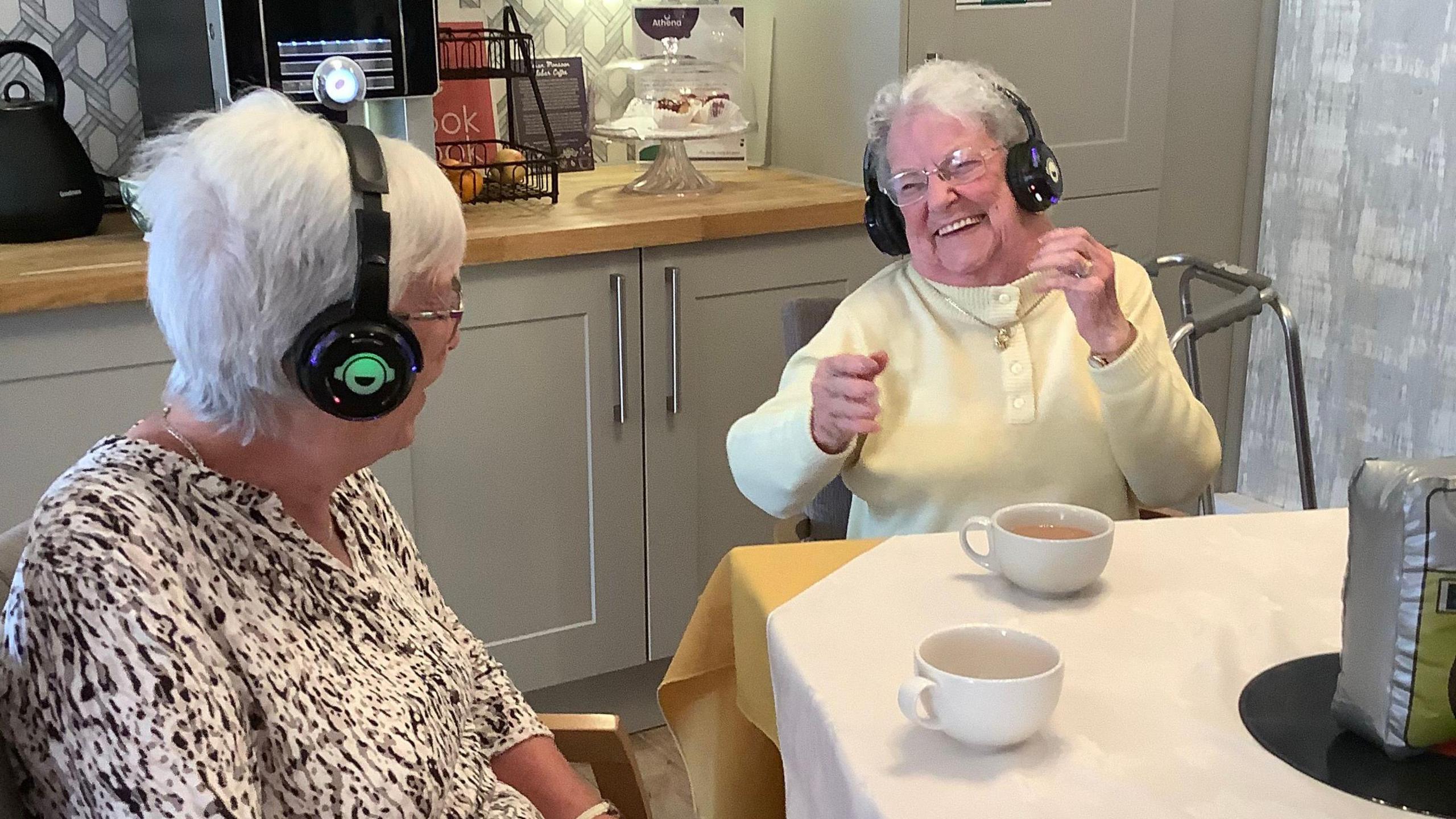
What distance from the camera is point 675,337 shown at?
2414mm

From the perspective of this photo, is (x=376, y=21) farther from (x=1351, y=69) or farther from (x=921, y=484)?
(x=1351, y=69)

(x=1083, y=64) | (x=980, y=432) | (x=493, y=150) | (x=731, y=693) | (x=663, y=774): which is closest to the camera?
(x=731, y=693)

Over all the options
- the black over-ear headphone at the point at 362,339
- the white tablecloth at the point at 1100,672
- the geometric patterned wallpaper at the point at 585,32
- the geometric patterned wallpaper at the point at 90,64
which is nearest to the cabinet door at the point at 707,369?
the geometric patterned wallpaper at the point at 585,32

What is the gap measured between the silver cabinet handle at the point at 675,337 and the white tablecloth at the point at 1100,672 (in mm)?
1098

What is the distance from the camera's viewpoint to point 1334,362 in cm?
320

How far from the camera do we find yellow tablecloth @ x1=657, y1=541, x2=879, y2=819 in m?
1.35

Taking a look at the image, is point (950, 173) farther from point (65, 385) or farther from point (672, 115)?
point (65, 385)

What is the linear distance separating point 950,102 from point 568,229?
0.75 metres

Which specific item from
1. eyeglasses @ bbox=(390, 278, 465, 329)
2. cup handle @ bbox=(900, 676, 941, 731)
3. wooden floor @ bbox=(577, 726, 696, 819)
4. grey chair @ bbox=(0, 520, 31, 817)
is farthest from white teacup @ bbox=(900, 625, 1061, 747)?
wooden floor @ bbox=(577, 726, 696, 819)

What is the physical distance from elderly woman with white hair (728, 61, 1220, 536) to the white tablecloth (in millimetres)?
279

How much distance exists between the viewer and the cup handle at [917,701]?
951 mm

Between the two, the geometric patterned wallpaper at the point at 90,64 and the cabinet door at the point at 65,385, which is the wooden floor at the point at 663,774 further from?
the geometric patterned wallpaper at the point at 90,64

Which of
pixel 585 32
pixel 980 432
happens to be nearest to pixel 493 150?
pixel 585 32

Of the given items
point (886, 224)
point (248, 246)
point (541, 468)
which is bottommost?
point (541, 468)
